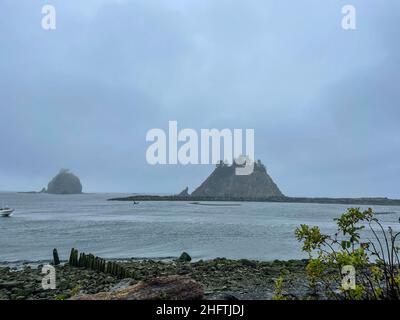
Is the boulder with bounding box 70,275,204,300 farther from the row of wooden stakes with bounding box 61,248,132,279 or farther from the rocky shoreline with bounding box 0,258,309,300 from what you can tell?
the row of wooden stakes with bounding box 61,248,132,279

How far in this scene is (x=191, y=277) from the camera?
1828cm

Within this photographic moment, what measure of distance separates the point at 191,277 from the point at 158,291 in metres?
11.8

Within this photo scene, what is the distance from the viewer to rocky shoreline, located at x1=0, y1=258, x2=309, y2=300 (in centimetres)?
1455

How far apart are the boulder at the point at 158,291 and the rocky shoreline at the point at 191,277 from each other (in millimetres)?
5191

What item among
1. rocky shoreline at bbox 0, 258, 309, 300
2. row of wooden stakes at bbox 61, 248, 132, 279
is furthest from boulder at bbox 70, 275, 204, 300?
row of wooden stakes at bbox 61, 248, 132, 279

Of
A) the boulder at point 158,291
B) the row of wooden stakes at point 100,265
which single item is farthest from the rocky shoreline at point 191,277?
the boulder at point 158,291

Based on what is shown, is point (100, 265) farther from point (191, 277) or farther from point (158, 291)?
point (158, 291)

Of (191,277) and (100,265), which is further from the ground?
(191,277)

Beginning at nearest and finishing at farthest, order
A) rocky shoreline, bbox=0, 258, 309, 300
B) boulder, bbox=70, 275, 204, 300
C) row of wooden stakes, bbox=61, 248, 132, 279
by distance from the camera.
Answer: boulder, bbox=70, 275, 204, 300
rocky shoreline, bbox=0, 258, 309, 300
row of wooden stakes, bbox=61, 248, 132, 279

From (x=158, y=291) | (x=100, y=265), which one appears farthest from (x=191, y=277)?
(x=158, y=291)

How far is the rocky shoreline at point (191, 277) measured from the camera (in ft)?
47.8

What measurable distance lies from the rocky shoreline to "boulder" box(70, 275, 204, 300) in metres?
5.19
